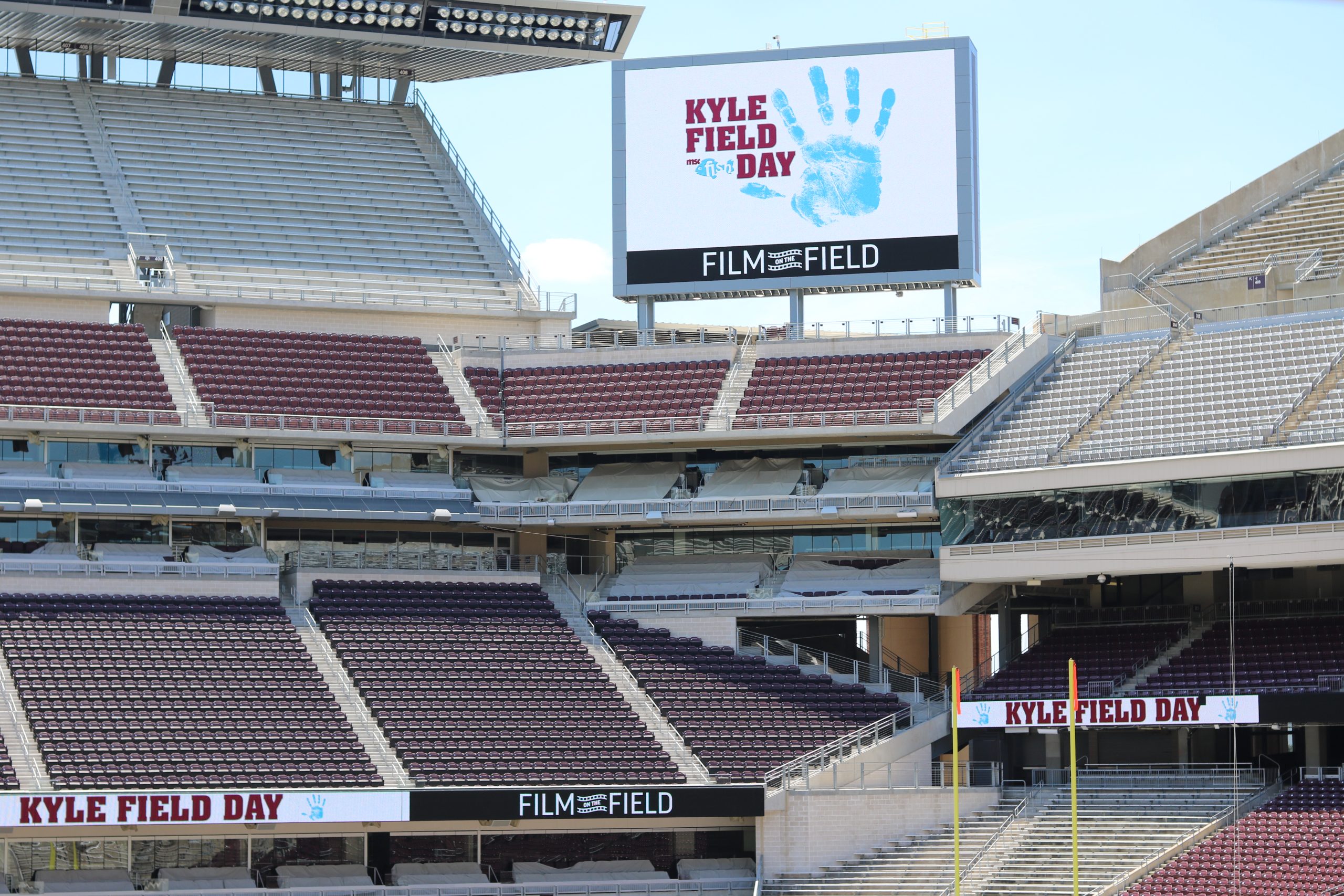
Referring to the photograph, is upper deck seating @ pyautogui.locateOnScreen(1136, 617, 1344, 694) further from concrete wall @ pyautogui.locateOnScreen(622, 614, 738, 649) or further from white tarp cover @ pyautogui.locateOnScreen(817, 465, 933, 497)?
concrete wall @ pyautogui.locateOnScreen(622, 614, 738, 649)

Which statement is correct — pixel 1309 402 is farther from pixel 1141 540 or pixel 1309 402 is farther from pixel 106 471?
pixel 106 471

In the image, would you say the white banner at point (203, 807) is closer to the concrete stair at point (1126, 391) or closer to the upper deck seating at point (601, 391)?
the upper deck seating at point (601, 391)

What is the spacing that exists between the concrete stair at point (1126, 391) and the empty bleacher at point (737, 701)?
770 centimetres

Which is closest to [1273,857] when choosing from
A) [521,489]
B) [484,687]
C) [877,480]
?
[877,480]

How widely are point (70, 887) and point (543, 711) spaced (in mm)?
10715

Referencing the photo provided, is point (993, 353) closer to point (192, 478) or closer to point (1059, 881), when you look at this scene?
point (1059, 881)

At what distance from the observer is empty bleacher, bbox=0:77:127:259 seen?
4822 centimetres

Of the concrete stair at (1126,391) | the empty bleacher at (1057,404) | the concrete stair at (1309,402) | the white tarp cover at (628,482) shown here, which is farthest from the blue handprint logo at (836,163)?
the concrete stair at (1309,402)

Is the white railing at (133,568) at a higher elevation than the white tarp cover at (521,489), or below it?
below

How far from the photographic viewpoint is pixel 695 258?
47.9 m

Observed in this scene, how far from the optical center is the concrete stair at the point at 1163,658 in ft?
127

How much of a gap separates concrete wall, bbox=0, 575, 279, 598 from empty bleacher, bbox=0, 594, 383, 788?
36 cm

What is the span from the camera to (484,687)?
39.6m

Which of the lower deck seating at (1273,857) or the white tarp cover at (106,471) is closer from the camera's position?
the lower deck seating at (1273,857)
